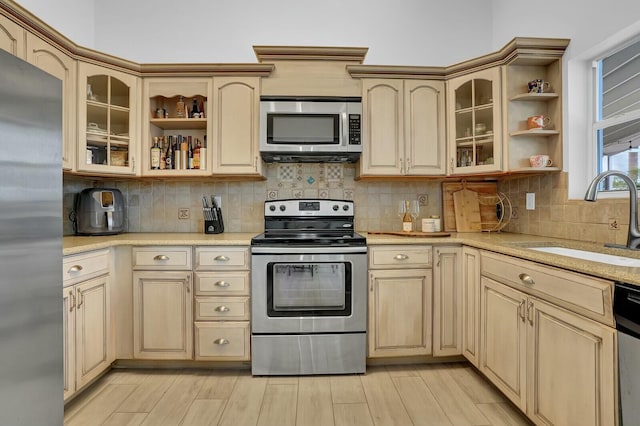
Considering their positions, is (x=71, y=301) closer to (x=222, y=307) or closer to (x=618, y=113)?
(x=222, y=307)

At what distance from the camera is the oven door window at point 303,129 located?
8.55ft

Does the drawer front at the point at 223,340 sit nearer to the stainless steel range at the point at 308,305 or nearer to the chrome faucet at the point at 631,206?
the stainless steel range at the point at 308,305

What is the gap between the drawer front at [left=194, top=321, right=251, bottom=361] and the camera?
2359mm

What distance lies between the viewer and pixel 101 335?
2232mm

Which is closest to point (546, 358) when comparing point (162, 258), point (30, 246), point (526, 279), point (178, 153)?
point (526, 279)

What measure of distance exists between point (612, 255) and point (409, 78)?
5.66 ft

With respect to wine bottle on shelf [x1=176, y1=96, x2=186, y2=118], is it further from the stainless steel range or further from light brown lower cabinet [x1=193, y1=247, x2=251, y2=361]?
the stainless steel range

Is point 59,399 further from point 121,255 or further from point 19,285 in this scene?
point 121,255

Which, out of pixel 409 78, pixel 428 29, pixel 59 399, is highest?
pixel 428 29

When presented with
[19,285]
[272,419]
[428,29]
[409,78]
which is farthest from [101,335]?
[428,29]

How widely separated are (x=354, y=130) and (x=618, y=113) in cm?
159

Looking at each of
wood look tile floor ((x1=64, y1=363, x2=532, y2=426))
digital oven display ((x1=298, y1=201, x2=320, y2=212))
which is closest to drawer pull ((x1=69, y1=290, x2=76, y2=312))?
wood look tile floor ((x1=64, y1=363, x2=532, y2=426))

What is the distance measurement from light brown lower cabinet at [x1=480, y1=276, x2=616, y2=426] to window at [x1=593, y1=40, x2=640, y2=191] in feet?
3.30

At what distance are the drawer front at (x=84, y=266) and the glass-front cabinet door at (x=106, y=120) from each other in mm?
651
